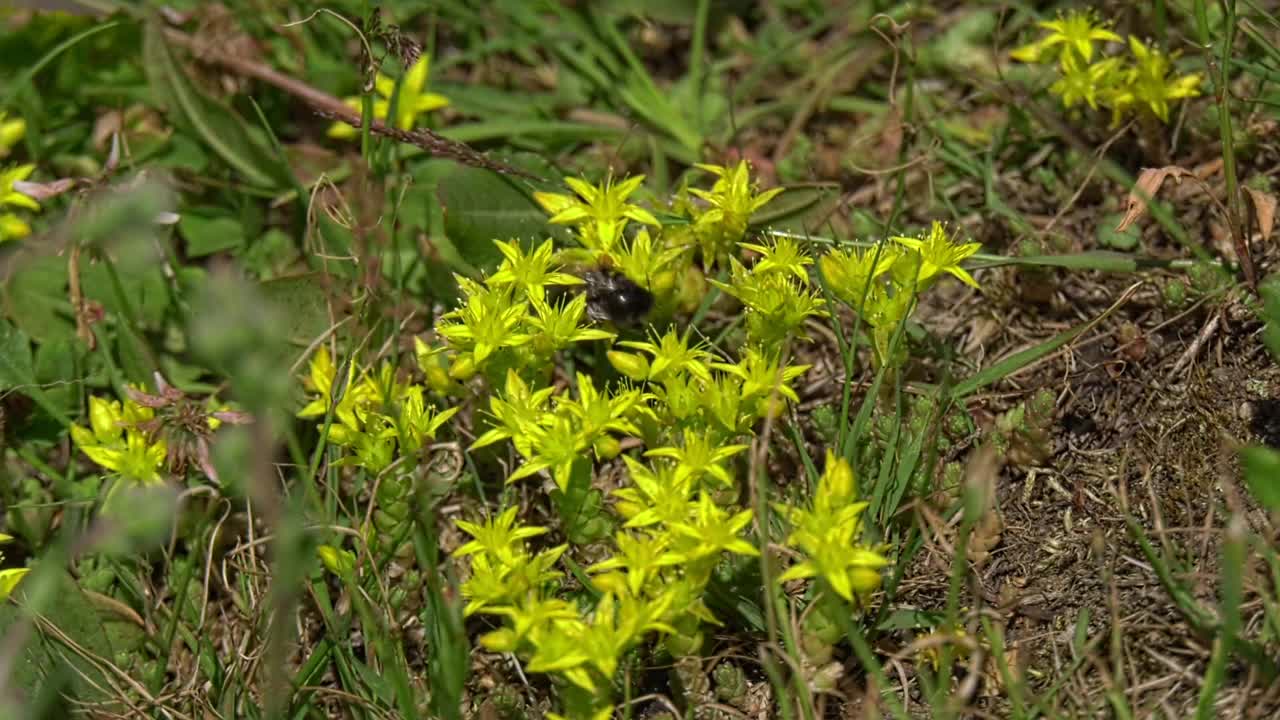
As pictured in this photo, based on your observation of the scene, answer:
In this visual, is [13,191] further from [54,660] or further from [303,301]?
[54,660]

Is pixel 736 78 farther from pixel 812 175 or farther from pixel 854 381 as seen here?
pixel 854 381

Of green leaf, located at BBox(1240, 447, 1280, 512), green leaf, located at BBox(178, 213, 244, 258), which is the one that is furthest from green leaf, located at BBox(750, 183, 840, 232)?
green leaf, located at BBox(178, 213, 244, 258)

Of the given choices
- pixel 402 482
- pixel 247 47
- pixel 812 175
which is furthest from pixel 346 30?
pixel 402 482

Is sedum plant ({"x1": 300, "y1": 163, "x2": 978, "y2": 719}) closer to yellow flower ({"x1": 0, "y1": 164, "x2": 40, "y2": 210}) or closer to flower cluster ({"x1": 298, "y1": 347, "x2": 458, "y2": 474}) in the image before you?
flower cluster ({"x1": 298, "y1": 347, "x2": 458, "y2": 474})

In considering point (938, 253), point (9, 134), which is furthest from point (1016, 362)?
point (9, 134)

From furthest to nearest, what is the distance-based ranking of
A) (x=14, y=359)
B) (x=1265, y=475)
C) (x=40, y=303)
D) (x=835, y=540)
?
(x=40, y=303) < (x=14, y=359) < (x=835, y=540) < (x=1265, y=475)

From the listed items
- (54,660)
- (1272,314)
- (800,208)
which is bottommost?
(54,660)

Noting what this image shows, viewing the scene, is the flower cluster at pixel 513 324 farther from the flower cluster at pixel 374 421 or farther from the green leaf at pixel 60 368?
the green leaf at pixel 60 368
